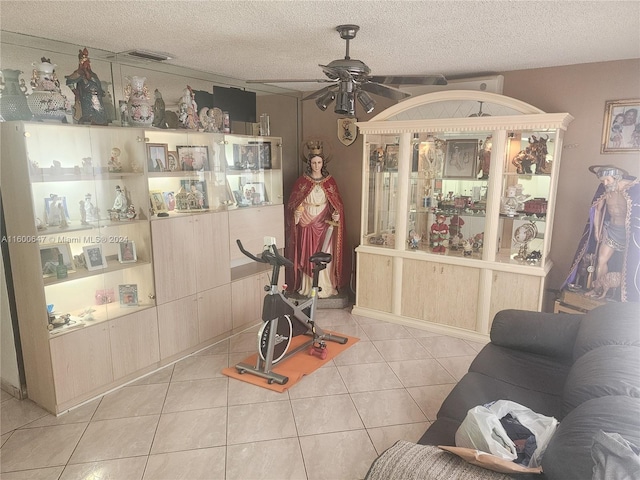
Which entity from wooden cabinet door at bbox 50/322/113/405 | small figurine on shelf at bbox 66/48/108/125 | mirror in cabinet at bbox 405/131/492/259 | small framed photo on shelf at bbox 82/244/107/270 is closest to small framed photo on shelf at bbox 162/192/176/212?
small framed photo on shelf at bbox 82/244/107/270

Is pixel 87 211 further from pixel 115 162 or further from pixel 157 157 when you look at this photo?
pixel 157 157

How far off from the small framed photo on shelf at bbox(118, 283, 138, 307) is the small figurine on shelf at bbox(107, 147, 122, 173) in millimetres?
877

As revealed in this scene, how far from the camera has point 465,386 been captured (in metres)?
2.44

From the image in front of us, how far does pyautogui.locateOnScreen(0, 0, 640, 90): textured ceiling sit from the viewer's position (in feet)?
7.47

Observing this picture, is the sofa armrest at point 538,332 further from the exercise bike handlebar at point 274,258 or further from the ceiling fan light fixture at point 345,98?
the ceiling fan light fixture at point 345,98

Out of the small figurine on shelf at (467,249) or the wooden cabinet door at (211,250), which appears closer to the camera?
the wooden cabinet door at (211,250)

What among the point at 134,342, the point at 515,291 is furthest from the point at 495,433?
the point at 134,342

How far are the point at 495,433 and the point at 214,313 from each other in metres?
2.79

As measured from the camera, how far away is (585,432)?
142 centimetres

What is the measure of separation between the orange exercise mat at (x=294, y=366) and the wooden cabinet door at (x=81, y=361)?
0.89 m

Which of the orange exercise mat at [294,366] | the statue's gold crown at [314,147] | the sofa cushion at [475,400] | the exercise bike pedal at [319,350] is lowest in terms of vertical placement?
the orange exercise mat at [294,366]

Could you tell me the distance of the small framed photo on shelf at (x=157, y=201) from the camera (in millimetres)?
3494

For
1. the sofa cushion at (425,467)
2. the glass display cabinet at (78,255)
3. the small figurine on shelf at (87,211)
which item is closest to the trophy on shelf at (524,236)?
the sofa cushion at (425,467)

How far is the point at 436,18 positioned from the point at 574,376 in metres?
2.00
